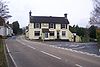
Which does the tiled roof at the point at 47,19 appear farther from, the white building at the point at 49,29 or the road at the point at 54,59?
the road at the point at 54,59

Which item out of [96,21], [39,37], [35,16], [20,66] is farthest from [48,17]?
[20,66]

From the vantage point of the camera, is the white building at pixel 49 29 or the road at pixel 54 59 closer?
the road at pixel 54 59

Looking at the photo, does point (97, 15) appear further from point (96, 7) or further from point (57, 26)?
point (57, 26)

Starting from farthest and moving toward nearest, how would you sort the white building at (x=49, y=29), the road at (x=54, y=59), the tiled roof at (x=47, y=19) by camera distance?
the tiled roof at (x=47, y=19)
the white building at (x=49, y=29)
the road at (x=54, y=59)

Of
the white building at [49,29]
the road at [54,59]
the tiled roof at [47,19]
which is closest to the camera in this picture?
the road at [54,59]

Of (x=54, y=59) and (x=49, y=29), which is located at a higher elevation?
(x=49, y=29)

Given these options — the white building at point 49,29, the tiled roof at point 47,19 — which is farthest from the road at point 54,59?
the tiled roof at point 47,19

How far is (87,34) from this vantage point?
332ft

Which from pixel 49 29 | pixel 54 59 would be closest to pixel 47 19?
pixel 49 29

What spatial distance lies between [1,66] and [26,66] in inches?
89.0

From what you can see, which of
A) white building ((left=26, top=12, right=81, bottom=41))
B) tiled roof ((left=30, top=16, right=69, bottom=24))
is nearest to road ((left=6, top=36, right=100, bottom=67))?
white building ((left=26, top=12, right=81, bottom=41))

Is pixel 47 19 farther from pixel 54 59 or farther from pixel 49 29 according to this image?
pixel 54 59

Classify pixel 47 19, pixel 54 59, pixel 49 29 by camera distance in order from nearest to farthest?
pixel 54 59 → pixel 49 29 → pixel 47 19

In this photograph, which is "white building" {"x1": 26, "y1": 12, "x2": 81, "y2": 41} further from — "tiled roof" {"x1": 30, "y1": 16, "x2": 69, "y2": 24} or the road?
the road
